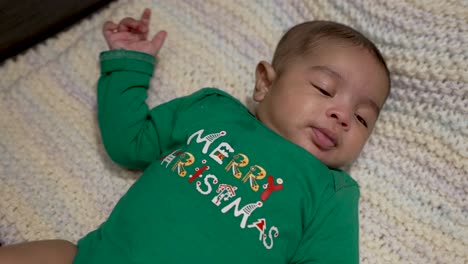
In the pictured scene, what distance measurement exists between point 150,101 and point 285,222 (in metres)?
0.51

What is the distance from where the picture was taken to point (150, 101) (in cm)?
134

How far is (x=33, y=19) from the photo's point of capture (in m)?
1.32

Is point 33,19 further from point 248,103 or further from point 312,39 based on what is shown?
point 312,39

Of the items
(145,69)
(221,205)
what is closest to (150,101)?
(145,69)

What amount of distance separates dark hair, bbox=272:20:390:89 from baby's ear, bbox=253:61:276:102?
2 centimetres

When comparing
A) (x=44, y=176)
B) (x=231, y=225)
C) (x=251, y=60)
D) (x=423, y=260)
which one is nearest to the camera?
(x=231, y=225)

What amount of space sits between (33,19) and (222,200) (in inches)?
28.0

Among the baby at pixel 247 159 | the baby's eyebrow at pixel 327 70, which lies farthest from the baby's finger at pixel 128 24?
the baby's eyebrow at pixel 327 70

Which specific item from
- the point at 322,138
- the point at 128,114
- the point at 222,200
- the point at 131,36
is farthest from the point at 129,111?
the point at 322,138

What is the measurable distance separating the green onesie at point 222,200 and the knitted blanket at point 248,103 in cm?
12

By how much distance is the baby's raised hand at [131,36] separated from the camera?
130cm

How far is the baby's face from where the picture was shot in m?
1.08

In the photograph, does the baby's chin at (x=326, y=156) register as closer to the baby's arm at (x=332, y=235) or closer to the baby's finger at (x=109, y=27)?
the baby's arm at (x=332, y=235)

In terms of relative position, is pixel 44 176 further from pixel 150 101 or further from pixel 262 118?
pixel 262 118
